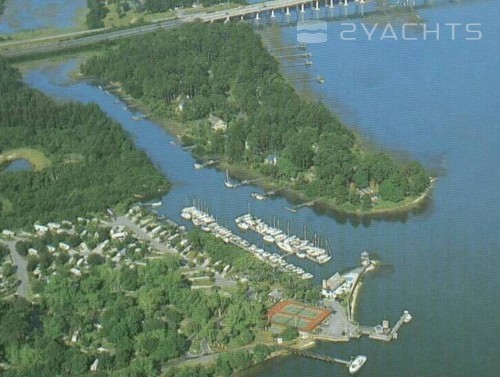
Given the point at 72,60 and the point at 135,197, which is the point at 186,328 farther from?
Result: the point at 72,60

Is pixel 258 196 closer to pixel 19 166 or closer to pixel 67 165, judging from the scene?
pixel 67 165

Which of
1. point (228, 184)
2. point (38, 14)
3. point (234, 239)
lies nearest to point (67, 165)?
point (228, 184)

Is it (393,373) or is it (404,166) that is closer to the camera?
(393,373)

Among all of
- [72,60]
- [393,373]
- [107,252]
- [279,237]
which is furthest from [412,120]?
[72,60]

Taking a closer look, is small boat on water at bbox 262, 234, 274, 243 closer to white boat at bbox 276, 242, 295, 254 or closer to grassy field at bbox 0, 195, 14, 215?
white boat at bbox 276, 242, 295, 254

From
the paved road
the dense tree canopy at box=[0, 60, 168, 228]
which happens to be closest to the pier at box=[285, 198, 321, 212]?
the dense tree canopy at box=[0, 60, 168, 228]

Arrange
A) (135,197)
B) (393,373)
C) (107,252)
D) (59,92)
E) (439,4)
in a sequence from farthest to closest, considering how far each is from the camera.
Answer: (439,4)
(59,92)
(135,197)
(107,252)
(393,373)
